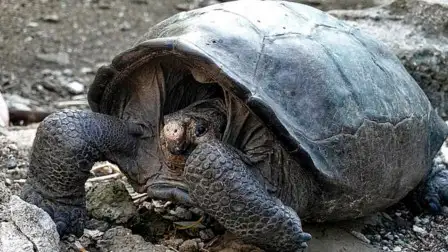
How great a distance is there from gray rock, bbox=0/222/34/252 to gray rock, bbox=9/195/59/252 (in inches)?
0.9

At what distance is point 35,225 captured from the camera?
2365mm

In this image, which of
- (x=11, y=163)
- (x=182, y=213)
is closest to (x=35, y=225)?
(x=182, y=213)

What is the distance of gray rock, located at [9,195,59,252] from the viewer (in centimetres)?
230

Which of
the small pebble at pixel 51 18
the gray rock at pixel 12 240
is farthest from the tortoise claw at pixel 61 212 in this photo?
the small pebble at pixel 51 18

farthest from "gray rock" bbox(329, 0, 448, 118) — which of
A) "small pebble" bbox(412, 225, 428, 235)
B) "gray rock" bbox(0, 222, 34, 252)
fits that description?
"gray rock" bbox(0, 222, 34, 252)

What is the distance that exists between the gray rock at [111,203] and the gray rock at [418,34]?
6.40 feet

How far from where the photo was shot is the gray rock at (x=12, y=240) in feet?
7.20

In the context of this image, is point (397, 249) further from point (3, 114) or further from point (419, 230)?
point (3, 114)

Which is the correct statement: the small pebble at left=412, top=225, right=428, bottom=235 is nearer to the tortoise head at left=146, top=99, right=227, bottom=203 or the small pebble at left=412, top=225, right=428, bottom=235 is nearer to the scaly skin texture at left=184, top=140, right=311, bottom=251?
the scaly skin texture at left=184, top=140, right=311, bottom=251

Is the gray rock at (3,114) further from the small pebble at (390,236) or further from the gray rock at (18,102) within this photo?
the small pebble at (390,236)

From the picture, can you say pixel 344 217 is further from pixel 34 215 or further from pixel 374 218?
pixel 34 215

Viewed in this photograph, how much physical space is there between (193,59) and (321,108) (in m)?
0.47

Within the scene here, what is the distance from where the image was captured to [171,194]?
9.11 ft

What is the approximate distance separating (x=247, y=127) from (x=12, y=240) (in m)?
0.89
